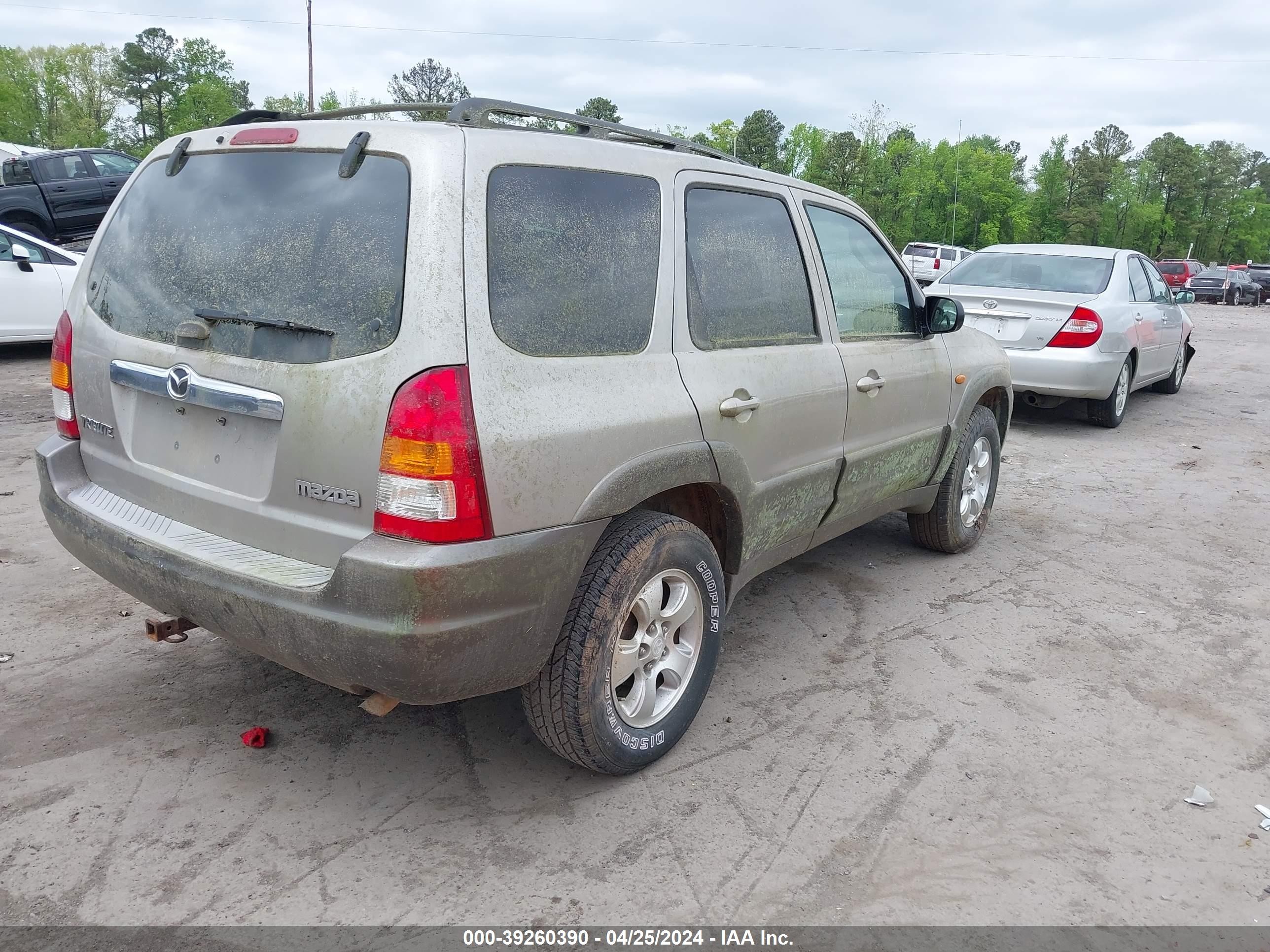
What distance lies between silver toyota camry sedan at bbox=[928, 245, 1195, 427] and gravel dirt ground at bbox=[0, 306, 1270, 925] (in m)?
4.22

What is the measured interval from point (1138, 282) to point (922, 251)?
29.7 meters

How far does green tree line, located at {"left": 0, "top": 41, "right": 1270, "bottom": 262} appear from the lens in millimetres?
68625

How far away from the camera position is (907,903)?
2.54 meters

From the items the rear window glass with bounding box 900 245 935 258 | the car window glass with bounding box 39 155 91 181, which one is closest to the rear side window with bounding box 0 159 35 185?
the car window glass with bounding box 39 155 91 181

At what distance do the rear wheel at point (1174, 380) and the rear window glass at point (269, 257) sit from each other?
1111 centimetres

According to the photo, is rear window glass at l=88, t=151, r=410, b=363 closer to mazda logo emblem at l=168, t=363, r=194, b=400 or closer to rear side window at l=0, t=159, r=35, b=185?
mazda logo emblem at l=168, t=363, r=194, b=400

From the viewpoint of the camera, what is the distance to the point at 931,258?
36.6 meters

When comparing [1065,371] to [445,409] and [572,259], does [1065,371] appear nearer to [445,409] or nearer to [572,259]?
[572,259]

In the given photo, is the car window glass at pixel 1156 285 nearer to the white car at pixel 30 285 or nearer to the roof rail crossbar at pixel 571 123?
the roof rail crossbar at pixel 571 123

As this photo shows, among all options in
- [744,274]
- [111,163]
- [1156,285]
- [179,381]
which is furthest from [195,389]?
[111,163]

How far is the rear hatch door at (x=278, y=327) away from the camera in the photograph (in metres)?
2.42

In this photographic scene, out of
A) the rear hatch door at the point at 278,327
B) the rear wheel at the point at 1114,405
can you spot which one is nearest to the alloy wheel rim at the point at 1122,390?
the rear wheel at the point at 1114,405

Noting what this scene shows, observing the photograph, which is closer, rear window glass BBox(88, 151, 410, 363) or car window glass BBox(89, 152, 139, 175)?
rear window glass BBox(88, 151, 410, 363)

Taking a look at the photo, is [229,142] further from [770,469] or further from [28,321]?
[28,321]
